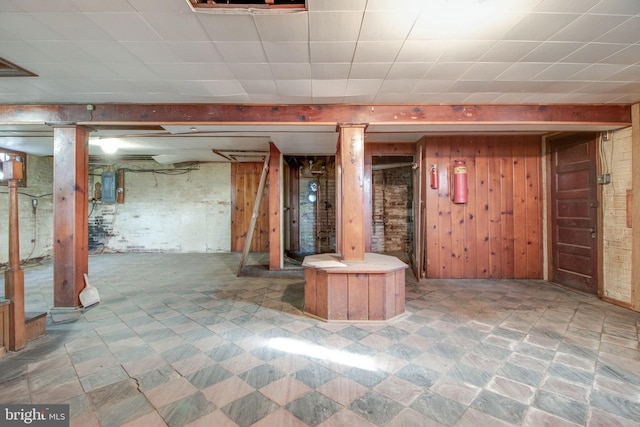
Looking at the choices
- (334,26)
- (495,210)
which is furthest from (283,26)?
(495,210)

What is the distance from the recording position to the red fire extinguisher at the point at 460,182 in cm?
436

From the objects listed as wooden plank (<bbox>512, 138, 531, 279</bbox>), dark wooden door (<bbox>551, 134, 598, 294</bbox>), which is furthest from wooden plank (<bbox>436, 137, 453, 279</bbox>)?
dark wooden door (<bbox>551, 134, 598, 294</bbox>)

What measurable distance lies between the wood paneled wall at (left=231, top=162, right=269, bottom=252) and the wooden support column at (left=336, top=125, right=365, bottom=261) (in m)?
4.42

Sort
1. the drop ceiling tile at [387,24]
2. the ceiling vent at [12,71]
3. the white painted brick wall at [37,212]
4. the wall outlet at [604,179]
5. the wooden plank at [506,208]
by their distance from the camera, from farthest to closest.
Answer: the white painted brick wall at [37,212] → the wooden plank at [506,208] → the wall outlet at [604,179] → the ceiling vent at [12,71] → the drop ceiling tile at [387,24]

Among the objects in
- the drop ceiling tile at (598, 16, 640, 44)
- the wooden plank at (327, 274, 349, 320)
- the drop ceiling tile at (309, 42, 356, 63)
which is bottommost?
the wooden plank at (327, 274, 349, 320)

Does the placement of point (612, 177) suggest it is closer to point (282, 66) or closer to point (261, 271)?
point (282, 66)

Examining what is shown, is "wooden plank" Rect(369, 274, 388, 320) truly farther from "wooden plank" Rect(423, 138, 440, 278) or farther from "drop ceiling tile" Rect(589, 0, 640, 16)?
"drop ceiling tile" Rect(589, 0, 640, 16)

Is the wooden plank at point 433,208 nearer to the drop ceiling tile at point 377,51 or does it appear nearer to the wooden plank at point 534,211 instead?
the wooden plank at point 534,211

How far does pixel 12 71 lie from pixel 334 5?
3.10 meters

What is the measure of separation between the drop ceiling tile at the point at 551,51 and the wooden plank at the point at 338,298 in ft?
→ 8.58

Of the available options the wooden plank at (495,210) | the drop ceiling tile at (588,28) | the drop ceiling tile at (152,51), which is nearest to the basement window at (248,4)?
the drop ceiling tile at (152,51)

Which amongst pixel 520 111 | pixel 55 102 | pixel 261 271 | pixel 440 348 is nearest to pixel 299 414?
pixel 440 348

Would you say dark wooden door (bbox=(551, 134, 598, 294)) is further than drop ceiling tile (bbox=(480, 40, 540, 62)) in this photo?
Yes

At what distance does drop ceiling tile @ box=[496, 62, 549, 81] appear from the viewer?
2.38 metres
